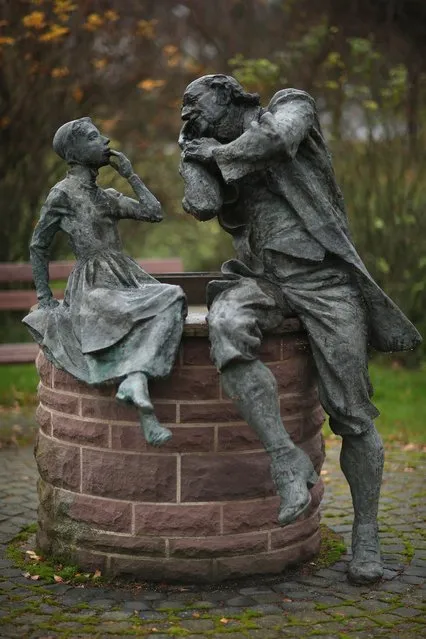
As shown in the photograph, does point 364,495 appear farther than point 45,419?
No

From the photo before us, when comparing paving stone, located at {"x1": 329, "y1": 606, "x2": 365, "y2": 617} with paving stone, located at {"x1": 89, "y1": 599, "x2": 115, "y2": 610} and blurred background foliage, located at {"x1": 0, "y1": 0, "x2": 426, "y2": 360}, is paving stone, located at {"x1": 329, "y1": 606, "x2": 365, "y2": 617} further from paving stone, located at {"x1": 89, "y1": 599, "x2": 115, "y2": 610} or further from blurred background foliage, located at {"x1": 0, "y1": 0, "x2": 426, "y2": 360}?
blurred background foliage, located at {"x1": 0, "y1": 0, "x2": 426, "y2": 360}

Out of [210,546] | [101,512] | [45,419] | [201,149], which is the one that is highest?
[201,149]

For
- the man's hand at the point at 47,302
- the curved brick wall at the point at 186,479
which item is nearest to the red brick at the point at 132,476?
the curved brick wall at the point at 186,479

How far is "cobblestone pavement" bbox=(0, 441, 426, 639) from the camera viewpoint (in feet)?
13.0

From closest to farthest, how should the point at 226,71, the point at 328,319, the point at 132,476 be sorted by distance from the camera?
the point at 328,319
the point at 132,476
the point at 226,71

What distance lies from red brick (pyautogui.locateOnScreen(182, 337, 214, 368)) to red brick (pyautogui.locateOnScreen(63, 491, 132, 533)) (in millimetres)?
718

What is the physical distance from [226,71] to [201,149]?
8067mm

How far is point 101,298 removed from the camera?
4391 mm

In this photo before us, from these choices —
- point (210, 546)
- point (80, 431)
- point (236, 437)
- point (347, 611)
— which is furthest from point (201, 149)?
point (347, 611)

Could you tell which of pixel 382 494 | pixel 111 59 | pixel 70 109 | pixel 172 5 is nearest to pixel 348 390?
pixel 382 494

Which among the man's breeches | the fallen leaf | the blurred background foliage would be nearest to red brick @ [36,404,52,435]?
the man's breeches

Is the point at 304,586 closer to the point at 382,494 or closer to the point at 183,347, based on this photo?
the point at 183,347

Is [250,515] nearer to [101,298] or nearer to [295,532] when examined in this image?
[295,532]

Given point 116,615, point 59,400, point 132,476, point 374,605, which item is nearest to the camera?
point 116,615
